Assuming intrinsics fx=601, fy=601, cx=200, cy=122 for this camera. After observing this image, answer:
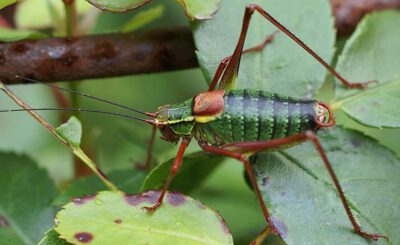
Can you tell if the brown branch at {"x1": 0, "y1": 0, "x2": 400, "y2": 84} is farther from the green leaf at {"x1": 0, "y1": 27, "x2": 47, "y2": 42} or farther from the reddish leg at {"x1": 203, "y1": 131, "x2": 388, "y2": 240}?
the reddish leg at {"x1": 203, "y1": 131, "x2": 388, "y2": 240}

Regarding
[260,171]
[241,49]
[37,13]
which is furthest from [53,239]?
[37,13]

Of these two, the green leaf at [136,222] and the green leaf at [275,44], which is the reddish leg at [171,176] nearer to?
the green leaf at [136,222]

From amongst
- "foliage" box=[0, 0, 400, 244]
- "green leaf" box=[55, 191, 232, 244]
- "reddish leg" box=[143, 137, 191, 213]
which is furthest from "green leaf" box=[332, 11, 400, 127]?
"green leaf" box=[55, 191, 232, 244]

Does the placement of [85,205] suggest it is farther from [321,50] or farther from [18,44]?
[321,50]

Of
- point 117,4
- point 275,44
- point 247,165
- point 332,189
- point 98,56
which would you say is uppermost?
point 117,4

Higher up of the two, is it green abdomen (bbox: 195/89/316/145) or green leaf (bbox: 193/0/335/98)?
green leaf (bbox: 193/0/335/98)

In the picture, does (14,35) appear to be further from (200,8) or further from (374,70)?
(374,70)

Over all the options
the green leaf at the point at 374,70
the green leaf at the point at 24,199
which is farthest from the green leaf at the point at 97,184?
the green leaf at the point at 374,70
